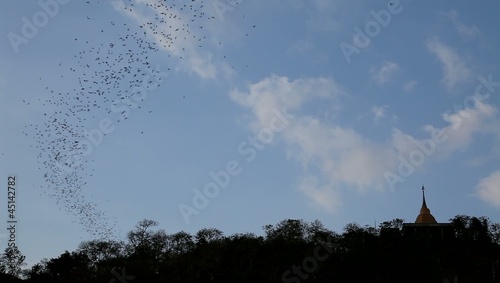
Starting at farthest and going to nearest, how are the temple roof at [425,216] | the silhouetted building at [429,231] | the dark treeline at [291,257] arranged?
the temple roof at [425,216] → the silhouetted building at [429,231] → the dark treeline at [291,257]

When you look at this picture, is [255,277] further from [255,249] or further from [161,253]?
[161,253]

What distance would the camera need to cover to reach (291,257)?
200ft

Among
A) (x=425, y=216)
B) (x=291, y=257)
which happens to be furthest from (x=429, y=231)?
(x=291, y=257)

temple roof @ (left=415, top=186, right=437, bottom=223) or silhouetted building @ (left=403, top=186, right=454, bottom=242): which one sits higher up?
temple roof @ (left=415, top=186, right=437, bottom=223)

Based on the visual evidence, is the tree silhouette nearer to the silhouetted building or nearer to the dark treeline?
the dark treeline

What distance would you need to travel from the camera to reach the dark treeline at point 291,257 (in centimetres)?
5209

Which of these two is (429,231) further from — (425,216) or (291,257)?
(291,257)

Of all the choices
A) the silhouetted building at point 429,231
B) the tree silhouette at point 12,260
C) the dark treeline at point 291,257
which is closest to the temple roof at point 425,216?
the silhouetted building at point 429,231

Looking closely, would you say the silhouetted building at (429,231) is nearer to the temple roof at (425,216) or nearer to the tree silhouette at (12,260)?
the temple roof at (425,216)

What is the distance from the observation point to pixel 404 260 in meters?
54.4

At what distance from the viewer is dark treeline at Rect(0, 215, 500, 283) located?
52.1 m

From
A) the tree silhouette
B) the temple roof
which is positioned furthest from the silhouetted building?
the tree silhouette

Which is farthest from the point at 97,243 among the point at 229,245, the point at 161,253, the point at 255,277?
the point at 255,277

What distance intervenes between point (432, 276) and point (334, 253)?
13561 millimetres
